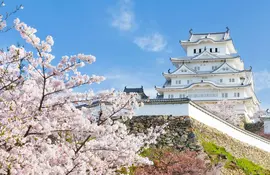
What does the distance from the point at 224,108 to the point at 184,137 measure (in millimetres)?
26279

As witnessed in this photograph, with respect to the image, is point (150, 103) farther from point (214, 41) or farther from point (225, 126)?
point (214, 41)

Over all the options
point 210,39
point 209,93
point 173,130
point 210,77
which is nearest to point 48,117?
point 173,130

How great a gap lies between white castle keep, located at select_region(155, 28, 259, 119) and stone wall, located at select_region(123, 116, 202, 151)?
91.7ft

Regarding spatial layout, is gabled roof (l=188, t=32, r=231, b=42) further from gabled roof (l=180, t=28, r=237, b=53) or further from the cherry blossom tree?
the cherry blossom tree

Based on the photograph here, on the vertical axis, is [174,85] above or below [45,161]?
above

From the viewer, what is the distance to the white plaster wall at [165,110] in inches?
733

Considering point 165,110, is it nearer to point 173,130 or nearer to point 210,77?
point 173,130

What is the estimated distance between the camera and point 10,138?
600 cm

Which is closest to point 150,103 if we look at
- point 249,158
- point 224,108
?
point 249,158

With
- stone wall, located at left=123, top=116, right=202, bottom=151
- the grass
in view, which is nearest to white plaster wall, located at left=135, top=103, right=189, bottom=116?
stone wall, located at left=123, top=116, right=202, bottom=151

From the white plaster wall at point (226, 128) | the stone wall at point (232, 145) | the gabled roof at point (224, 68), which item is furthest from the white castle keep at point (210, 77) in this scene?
the stone wall at point (232, 145)

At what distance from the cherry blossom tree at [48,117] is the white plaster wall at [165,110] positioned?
1031 cm

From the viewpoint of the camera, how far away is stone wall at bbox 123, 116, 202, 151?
17328mm

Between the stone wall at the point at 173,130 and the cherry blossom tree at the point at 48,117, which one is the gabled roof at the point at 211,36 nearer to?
the stone wall at the point at 173,130
